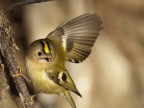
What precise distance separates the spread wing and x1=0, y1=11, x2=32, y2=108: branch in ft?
1.41

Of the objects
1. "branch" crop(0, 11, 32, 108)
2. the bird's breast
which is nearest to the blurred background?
the bird's breast

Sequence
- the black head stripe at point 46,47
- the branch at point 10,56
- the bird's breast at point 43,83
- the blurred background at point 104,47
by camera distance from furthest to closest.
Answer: the blurred background at point 104,47, the bird's breast at point 43,83, the black head stripe at point 46,47, the branch at point 10,56

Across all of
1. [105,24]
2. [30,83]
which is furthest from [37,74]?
[105,24]

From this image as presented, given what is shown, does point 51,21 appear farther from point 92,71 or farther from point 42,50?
point 42,50

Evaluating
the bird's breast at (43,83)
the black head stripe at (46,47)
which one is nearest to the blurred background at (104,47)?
the bird's breast at (43,83)

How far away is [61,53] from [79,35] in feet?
0.39

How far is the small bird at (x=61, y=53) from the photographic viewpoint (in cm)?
260

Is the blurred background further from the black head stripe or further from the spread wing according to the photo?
the black head stripe

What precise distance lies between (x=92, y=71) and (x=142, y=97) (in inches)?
25.9

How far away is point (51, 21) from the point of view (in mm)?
4191

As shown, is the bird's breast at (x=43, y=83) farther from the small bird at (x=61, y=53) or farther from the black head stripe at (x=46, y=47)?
the black head stripe at (x=46, y=47)

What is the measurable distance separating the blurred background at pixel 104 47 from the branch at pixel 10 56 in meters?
1.61

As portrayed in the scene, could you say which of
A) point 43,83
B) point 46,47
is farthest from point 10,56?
point 43,83

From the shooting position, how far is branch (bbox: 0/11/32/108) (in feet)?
7.50
